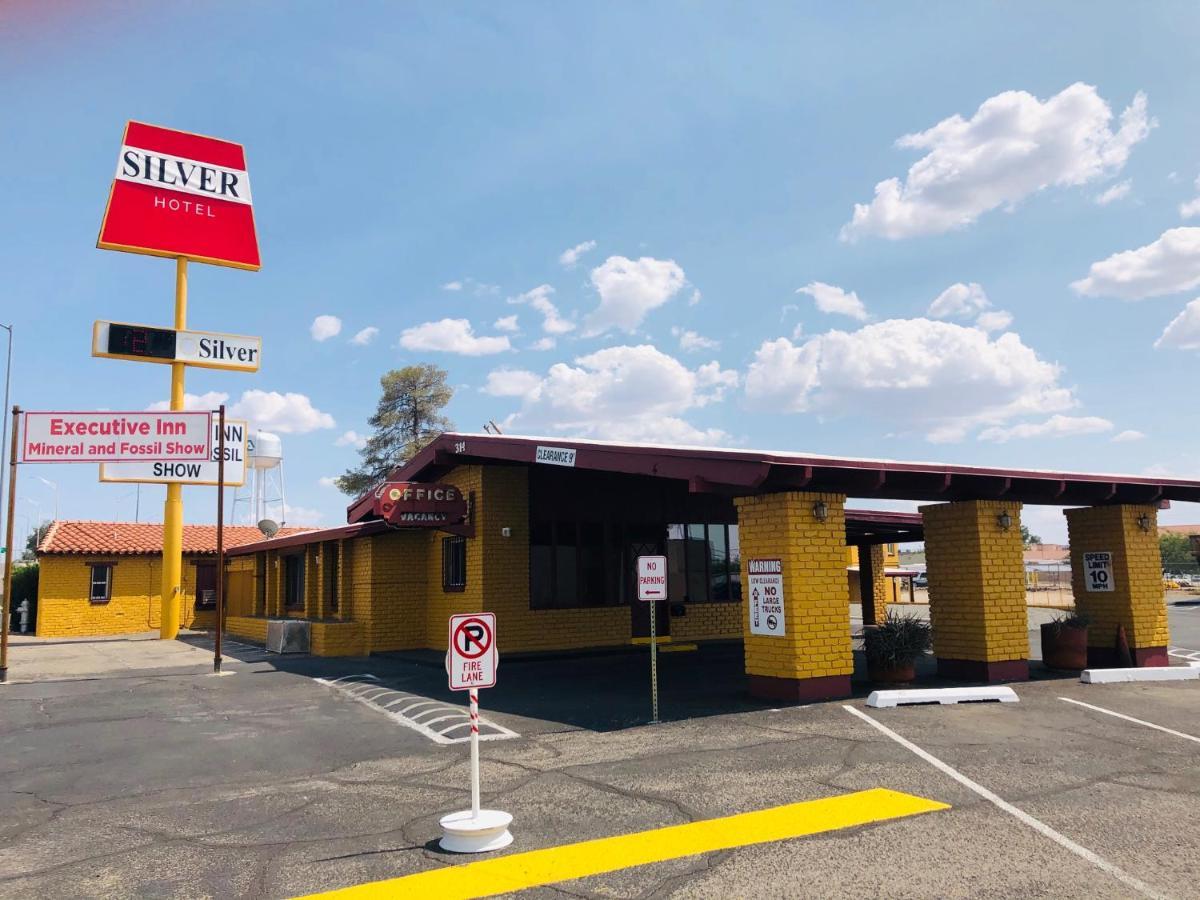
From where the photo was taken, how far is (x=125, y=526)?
1334 inches

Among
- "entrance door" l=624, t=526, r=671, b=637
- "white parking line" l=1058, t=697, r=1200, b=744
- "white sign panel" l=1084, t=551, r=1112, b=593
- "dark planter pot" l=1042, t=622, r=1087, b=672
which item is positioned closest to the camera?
"white parking line" l=1058, t=697, r=1200, b=744

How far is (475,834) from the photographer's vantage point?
607 centimetres

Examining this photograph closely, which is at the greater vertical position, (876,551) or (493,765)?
(876,551)

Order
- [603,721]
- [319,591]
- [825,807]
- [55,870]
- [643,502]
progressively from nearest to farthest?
[55,870]
[825,807]
[603,721]
[643,502]
[319,591]

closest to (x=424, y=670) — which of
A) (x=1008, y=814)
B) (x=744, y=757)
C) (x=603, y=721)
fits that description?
(x=603, y=721)

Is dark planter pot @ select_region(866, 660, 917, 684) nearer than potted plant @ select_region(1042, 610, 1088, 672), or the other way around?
dark planter pot @ select_region(866, 660, 917, 684)

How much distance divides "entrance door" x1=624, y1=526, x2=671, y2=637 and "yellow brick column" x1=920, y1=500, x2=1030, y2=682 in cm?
710

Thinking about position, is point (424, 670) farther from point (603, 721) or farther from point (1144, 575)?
Answer: point (1144, 575)

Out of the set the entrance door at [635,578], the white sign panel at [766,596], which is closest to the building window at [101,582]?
the entrance door at [635,578]

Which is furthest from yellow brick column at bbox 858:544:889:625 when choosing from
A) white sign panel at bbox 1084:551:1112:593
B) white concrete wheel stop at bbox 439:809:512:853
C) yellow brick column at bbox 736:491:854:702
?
white concrete wheel stop at bbox 439:809:512:853

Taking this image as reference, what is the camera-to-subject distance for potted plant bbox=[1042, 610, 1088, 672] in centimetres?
1434

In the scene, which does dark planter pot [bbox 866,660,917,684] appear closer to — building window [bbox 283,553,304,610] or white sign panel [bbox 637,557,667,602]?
white sign panel [bbox 637,557,667,602]

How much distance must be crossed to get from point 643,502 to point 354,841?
14092 millimetres

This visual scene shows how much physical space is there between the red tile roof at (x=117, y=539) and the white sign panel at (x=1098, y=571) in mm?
25213
